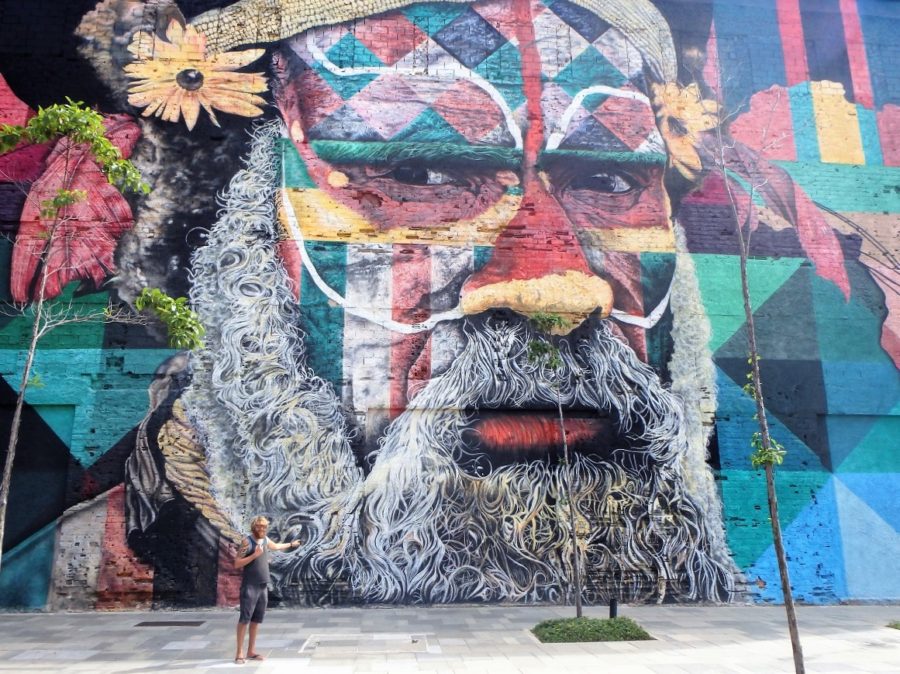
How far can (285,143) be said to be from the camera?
10.3 metres

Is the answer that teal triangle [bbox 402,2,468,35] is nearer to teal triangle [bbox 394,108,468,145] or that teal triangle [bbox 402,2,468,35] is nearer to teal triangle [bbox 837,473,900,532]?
teal triangle [bbox 394,108,468,145]

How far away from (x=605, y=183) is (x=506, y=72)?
2.44 metres

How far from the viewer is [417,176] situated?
10.3m

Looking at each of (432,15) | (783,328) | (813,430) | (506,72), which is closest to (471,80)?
(506,72)

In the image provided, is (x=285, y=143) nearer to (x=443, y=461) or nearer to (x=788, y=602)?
(x=443, y=461)

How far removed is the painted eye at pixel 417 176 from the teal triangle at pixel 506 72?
1.69 metres

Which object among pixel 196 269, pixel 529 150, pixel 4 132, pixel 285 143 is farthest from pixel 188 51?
pixel 529 150

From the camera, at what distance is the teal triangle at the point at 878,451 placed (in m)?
9.85

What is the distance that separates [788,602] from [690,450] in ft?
14.3

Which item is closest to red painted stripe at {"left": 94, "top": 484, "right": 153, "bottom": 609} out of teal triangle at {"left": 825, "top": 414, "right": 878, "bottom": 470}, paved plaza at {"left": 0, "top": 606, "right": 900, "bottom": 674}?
paved plaza at {"left": 0, "top": 606, "right": 900, "bottom": 674}

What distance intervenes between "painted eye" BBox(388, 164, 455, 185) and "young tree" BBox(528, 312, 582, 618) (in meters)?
2.54

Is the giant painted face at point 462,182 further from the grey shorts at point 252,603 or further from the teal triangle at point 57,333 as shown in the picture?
the grey shorts at point 252,603

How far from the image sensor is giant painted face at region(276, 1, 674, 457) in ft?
31.7

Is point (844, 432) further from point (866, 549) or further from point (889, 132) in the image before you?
point (889, 132)
